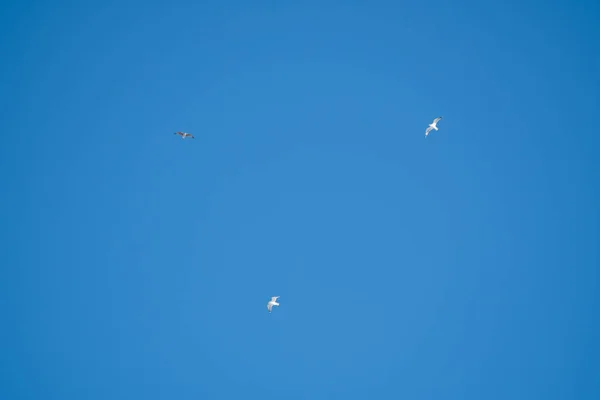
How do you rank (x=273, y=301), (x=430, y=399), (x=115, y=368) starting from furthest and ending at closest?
(x=115, y=368) → (x=430, y=399) → (x=273, y=301)

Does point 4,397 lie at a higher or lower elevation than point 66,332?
lower

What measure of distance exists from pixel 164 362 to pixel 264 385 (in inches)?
259

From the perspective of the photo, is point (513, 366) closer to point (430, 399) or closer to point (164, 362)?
point (430, 399)

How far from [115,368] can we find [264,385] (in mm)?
9488

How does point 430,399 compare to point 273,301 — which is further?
point 430,399

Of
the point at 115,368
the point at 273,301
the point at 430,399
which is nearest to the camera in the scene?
the point at 273,301

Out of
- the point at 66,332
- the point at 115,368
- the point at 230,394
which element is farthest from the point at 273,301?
the point at 66,332

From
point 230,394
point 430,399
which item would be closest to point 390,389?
point 430,399

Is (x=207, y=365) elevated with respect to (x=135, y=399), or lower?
elevated

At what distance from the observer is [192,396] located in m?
37.6

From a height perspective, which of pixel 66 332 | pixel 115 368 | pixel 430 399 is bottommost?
pixel 430 399

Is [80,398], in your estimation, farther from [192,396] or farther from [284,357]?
[284,357]

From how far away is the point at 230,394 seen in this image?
38.1 m

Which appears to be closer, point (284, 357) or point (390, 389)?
point (390, 389)
